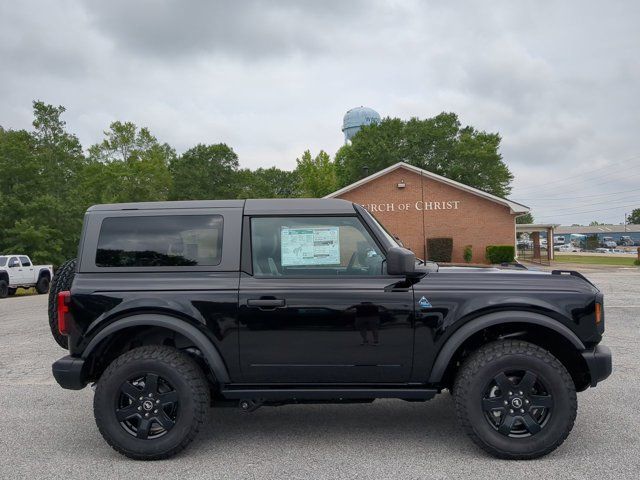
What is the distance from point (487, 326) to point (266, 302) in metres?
1.55

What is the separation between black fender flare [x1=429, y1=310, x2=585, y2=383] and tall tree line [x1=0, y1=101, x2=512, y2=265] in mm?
32829

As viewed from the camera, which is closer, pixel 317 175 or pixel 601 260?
pixel 601 260

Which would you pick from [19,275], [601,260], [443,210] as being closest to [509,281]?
[19,275]

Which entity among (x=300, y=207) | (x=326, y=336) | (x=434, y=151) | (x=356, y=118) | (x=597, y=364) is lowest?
(x=597, y=364)

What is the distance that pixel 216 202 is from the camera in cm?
394

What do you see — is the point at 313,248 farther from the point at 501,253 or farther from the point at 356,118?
the point at 356,118

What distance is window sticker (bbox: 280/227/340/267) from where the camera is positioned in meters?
3.72

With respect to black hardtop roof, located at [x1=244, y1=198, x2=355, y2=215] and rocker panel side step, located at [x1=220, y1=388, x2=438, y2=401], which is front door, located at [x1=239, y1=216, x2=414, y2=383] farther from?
black hardtop roof, located at [x1=244, y1=198, x2=355, y2=215]

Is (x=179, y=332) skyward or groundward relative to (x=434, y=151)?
groundward

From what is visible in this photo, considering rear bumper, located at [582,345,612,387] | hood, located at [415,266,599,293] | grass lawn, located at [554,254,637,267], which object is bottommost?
grass lawn, located at [554,254,637,267]

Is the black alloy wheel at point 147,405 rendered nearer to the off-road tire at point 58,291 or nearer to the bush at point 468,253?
the off-road tire at point 58,291

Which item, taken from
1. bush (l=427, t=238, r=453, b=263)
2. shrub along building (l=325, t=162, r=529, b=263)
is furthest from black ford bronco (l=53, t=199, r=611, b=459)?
shrub along building (l=325, t=162, r=529, b=263)

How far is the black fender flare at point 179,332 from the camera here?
3551mm

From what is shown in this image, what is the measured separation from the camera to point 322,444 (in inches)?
151
